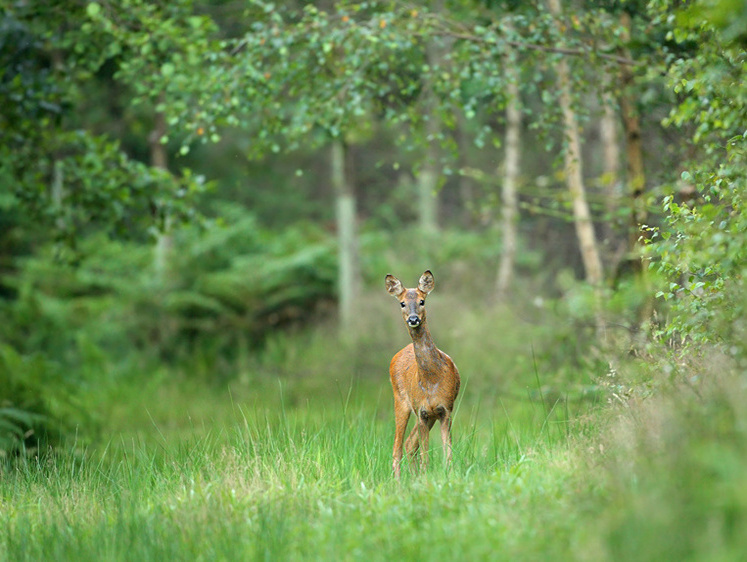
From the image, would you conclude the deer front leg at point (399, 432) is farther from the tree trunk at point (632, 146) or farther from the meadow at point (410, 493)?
the tree trunk at point (632, 146)

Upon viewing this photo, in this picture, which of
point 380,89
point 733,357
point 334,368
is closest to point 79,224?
point 334,368

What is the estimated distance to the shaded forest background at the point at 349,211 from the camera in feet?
20.0

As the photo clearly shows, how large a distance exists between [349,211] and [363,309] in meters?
1.97

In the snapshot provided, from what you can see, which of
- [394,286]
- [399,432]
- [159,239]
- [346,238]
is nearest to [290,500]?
[399,432]

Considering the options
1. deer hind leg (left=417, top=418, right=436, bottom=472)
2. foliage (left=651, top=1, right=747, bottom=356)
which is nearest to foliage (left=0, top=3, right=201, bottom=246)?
deer hind leg (left=417, top=418, right=436, bottom=472)

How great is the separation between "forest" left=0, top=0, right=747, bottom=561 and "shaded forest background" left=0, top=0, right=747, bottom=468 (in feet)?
0.17

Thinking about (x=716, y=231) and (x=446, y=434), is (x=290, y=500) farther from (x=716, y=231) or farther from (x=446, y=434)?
(x=716, y=231)

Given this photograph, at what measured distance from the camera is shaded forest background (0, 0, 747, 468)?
240 inches

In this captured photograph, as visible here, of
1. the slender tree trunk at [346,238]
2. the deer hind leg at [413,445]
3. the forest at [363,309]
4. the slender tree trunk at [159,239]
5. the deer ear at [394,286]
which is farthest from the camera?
the slender tree trunk at [159,239]

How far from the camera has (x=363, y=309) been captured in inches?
641

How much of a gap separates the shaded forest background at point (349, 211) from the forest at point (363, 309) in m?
0.05

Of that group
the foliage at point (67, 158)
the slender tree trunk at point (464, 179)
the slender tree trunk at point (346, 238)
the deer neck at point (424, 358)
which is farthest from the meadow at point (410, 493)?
the slender tree trunk at point (464, 179)

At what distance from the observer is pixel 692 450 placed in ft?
12.3

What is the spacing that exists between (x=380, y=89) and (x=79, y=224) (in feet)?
52.5
